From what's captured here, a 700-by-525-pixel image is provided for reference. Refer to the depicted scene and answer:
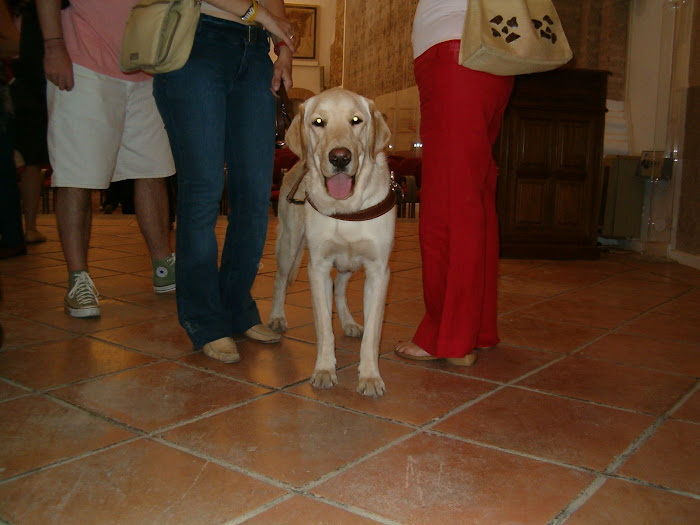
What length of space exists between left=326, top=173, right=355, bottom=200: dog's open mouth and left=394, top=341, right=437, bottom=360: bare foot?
0.77 meters

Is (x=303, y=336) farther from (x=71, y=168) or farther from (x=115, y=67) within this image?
(x=115, y=67)

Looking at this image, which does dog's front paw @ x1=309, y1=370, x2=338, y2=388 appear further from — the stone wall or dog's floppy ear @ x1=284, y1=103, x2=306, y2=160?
the stone wall

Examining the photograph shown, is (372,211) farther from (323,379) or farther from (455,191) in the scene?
(323,379)

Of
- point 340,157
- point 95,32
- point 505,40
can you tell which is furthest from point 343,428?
point 95,32

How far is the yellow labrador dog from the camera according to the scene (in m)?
2.19

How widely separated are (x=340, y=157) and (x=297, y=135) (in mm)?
314

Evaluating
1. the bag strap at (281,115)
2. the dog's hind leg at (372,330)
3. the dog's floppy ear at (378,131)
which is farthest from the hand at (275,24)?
the dog's hind leg at (372,330)

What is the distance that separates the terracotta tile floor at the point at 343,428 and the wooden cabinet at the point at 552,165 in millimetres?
2288

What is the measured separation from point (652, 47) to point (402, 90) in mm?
5573

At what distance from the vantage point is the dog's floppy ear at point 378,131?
2311mm

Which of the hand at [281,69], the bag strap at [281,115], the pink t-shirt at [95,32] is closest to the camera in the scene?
the hand at [281,69]

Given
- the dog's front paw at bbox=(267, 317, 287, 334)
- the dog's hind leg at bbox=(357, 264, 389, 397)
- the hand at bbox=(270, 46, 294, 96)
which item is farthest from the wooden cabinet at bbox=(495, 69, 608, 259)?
the dog's hind leg at bbox=(357, 264, 389, 397)

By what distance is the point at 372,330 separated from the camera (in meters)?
2.29

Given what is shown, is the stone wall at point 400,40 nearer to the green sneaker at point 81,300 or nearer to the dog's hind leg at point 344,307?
the dog's hind leg at point 344,307
